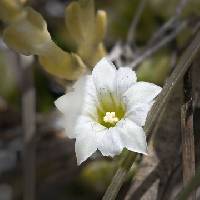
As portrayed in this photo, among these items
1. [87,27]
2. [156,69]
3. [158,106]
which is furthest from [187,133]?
[156,69]

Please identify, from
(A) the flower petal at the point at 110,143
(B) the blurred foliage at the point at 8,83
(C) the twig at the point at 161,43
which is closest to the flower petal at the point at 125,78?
(A) the flower petal at the point at 110,143

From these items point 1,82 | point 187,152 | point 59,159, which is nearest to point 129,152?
point 187,152

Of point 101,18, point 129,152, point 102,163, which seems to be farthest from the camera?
point 102,163

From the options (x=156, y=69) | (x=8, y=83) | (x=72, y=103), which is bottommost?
(x=8, y=83)

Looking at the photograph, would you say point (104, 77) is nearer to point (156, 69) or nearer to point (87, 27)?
point (87, 27)

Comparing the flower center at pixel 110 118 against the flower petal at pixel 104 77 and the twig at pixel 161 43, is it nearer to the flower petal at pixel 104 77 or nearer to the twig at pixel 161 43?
the flower petal at pixel 104 77

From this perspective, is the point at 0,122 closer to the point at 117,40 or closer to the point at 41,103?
the point at 41,103
